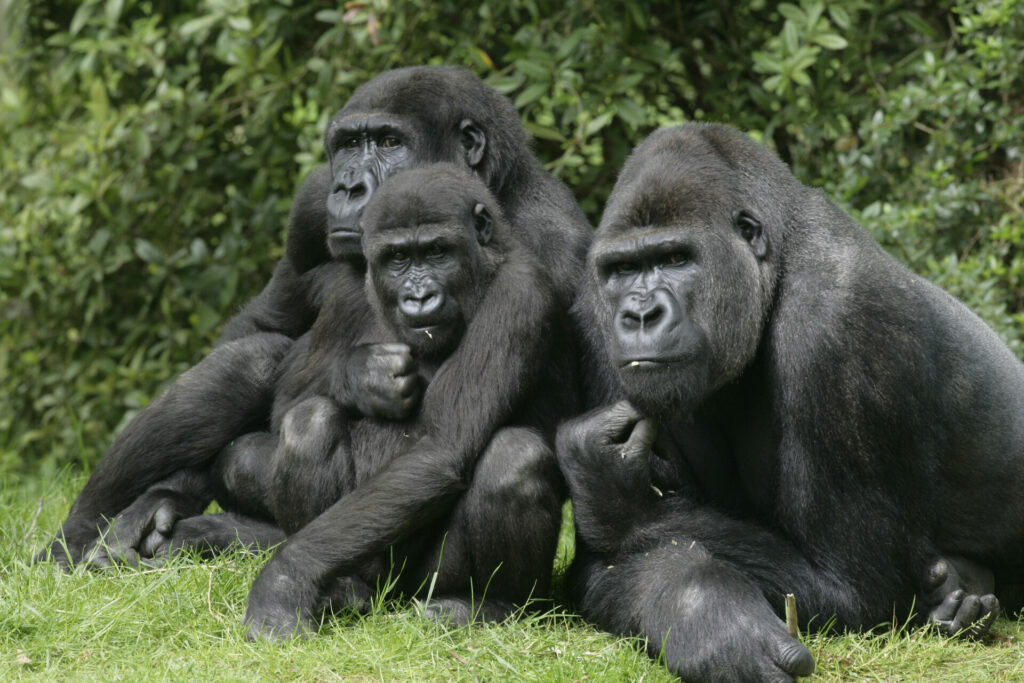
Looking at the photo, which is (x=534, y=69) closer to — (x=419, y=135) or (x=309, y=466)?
(x=419, y=135)

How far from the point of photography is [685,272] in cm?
400

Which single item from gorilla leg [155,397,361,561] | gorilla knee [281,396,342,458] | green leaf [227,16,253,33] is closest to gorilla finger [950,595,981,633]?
gorilla leg [155,397,361,561]

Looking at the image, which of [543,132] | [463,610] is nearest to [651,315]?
[463,610]

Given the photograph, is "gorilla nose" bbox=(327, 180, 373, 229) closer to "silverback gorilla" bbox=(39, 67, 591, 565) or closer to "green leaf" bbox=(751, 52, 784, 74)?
"silverback gorilla" bbox=(39, 67, 591, 565)

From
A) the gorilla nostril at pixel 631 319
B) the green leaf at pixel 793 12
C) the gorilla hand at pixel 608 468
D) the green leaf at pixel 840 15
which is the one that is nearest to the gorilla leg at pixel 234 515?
the gorilla hand at pixel 608 468

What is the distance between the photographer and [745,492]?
448cm

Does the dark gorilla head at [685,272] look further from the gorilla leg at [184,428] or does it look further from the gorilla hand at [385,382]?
the gorilla leg at [184,428]

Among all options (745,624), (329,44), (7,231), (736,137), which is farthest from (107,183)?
(745,624)

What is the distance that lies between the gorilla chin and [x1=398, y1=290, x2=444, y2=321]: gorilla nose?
742mm

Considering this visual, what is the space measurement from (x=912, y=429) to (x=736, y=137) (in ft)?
3.70

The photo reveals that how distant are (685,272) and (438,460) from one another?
1.00 meters

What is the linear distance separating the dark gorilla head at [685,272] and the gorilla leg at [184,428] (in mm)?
1709

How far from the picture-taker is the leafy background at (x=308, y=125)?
6.30 metres

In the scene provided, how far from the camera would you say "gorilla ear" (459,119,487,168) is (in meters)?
5.16
